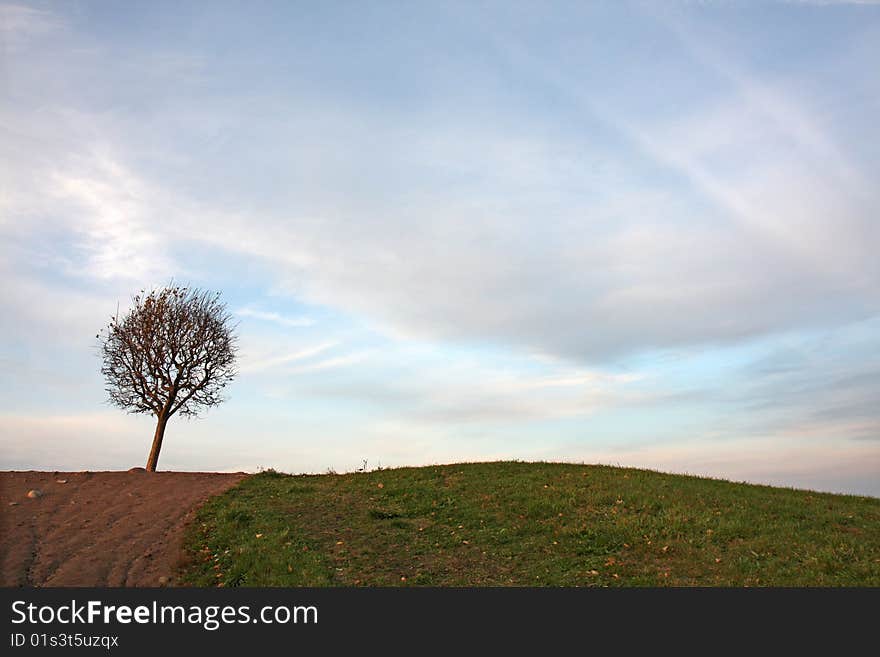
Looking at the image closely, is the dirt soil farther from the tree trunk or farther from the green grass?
the tree trunk

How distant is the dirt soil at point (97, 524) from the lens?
19.8m

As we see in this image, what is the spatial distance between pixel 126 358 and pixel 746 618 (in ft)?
106

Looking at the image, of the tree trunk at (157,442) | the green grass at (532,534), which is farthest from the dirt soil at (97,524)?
the tree trunk at (157,442)

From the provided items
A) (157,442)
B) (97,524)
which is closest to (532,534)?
(97,524)

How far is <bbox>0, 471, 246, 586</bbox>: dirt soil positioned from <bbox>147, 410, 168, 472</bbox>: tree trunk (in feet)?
11.0

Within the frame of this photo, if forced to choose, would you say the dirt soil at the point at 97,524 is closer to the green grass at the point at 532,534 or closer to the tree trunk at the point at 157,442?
the green grass at the point at 532,534

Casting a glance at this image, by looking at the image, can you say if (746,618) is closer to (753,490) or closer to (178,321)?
(753,490)

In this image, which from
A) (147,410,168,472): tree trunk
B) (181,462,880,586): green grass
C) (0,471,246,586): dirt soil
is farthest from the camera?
(147,410,168,472): tree trunk

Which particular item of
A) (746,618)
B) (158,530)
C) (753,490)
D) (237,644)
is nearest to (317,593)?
(237,644)

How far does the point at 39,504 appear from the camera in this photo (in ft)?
86.4

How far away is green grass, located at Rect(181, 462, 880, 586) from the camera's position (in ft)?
62.3

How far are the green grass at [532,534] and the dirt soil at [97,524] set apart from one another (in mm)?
1174

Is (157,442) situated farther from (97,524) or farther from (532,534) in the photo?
(532,534)

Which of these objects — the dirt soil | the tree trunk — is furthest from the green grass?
the tree trunk
